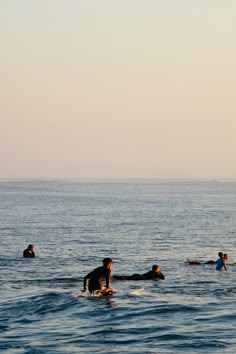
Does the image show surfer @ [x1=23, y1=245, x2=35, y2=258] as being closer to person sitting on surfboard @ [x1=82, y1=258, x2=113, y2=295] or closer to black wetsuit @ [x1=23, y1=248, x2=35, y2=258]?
black wetsuit @ [x1=23, y1=248, x2=35, y2=258]

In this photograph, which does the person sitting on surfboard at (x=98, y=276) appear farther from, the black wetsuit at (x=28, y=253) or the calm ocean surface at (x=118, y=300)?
the black wetsuit at (x=28, y=253)

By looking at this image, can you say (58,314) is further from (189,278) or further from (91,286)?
(189,278)

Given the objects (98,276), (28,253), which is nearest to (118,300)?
(98,276)

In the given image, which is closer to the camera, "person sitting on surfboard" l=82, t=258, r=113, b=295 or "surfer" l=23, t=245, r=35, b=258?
"person sitting on surfboard" l=82, t=258, r=113, b=295

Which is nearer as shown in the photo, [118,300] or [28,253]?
[118,300]

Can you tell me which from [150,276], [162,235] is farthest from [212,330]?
[162,235]

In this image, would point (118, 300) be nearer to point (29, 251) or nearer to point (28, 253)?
point (29, 251)

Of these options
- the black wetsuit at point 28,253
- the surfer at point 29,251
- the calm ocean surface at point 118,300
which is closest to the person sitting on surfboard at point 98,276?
the calm ocean surface at point 118,300

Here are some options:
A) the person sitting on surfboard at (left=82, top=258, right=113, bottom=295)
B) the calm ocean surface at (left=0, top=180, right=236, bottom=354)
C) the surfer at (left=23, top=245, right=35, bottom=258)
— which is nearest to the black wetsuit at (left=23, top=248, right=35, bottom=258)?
the surfer at (left=23, top=245, right=35, bottom=258)

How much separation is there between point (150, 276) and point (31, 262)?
431 inches

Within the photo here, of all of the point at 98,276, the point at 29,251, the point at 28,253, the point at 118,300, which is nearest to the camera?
the point at 98,276

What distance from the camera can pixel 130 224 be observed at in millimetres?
78312

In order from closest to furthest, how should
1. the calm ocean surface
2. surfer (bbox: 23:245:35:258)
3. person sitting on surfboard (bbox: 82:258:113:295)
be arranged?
the calm ocean surface → person sitting on surfboard (bbox: 82:258:113:295) → surfer (bbox: 23:245:35:258)

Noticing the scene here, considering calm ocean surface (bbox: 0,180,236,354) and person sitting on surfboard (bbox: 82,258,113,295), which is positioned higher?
person sitting on surfboard (bbox: 82,258,113,295)
